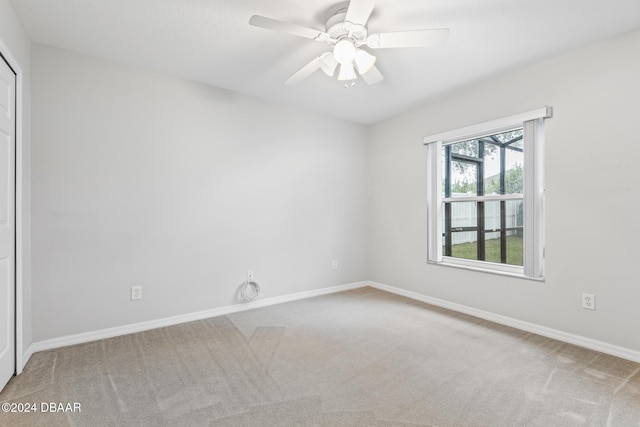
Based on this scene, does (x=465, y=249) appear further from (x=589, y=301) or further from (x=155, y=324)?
(x=155, y=324)

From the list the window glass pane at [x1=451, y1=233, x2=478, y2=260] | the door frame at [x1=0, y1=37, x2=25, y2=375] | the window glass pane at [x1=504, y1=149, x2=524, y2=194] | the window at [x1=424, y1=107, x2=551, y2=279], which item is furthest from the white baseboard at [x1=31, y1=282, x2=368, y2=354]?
the window glass pane at [x1=504, y1=149, x2=524, y2=194]

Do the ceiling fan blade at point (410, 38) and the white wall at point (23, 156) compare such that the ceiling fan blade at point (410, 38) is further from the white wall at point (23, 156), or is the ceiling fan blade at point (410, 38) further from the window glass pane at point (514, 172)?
the white wall at point (23, 156)

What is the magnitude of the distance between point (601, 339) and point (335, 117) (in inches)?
142

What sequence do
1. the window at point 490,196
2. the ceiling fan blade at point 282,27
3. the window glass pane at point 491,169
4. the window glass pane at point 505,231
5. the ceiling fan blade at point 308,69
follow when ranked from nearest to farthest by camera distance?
the ceiling fan blade at point 282,27, the ceiling fan blade at point 308,69, the window at point 490,196, the window glass pane at point 505,231, the window glass pane at point 491,169

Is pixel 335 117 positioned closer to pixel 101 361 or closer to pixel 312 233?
pixel 312 233

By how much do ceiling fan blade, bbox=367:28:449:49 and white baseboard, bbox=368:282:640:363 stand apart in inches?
102

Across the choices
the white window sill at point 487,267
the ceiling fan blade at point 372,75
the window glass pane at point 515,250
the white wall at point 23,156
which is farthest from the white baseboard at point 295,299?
the ceiling fan blade at point 372,75

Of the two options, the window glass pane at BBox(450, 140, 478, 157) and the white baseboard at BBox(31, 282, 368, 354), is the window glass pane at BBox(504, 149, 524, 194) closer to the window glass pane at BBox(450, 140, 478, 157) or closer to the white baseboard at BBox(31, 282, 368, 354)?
the window glass pane at BBox(450, 140, 478, 157)

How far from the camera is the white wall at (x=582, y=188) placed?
2260 mm

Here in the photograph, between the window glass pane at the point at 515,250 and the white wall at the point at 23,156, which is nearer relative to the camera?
the white wall at the point at 23,156

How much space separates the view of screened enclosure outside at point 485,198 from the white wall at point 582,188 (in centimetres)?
30

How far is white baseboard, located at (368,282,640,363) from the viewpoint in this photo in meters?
2.27

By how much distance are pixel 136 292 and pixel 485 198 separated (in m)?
3.67

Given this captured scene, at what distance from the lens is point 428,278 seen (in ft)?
12.2
